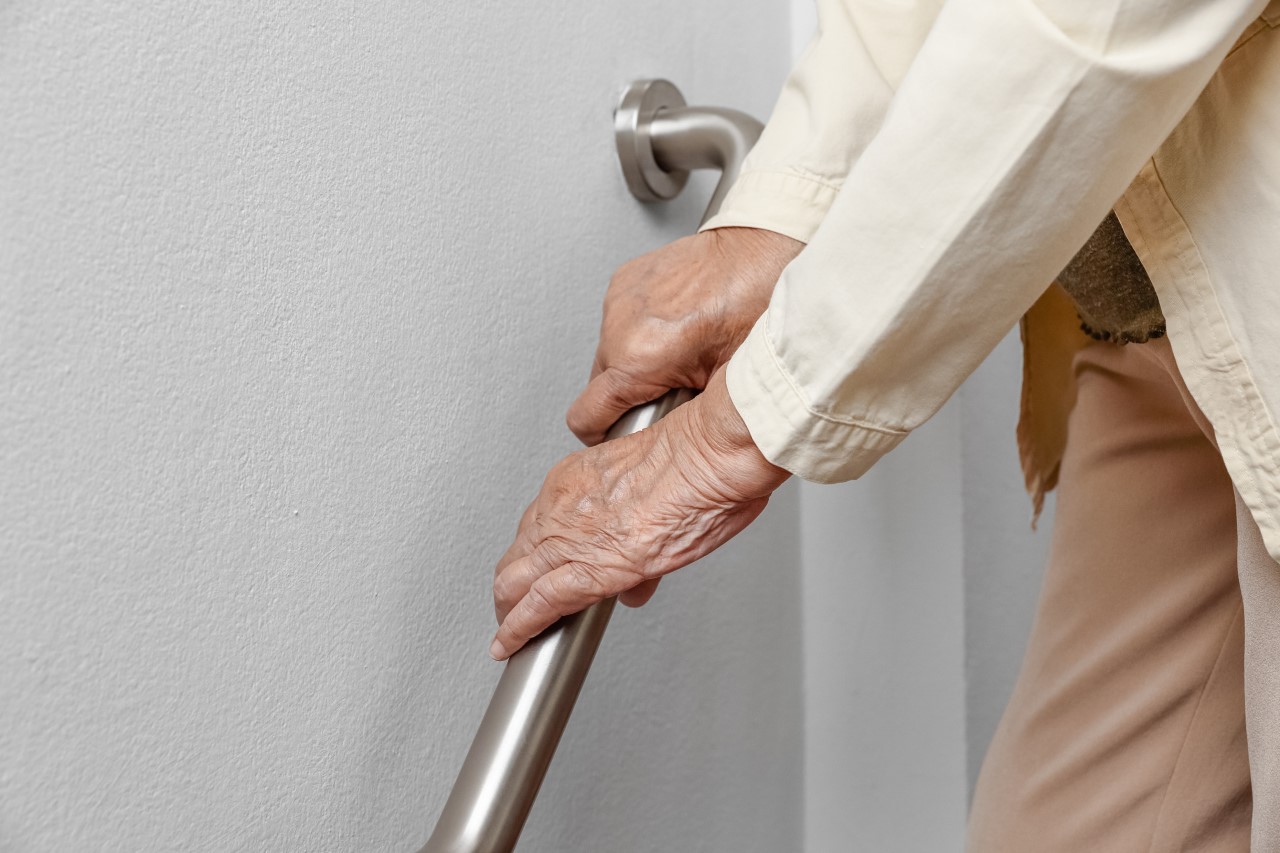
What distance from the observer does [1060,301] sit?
2.37 ft

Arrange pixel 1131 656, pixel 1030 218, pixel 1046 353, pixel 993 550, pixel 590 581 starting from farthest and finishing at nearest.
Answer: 1. pixel 993 550
2. pixel 1046 353
3. pixel 1131 656
4. pixel 590 581
5. pixel 1030 218

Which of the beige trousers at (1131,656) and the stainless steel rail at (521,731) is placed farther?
the beige trousers at (1131,656)

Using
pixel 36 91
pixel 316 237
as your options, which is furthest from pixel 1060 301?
pixel 36 91

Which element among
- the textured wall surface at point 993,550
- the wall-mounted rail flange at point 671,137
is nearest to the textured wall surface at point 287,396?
the wall-mounted rail flange at point 671,137

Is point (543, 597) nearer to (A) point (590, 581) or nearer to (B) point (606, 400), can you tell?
(A) point (590, 581)

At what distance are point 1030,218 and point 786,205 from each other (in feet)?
0.71

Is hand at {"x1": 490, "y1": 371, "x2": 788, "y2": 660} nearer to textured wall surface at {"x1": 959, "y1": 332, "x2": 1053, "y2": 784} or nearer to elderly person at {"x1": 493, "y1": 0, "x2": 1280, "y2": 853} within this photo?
elderly person at {"x1": 493, "y1": 0, "x2": 1280, "y2": 853}

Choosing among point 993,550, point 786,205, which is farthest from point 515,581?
point 993,550

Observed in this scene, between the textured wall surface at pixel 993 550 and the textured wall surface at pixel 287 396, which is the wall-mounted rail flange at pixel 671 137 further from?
the textured wall surface at pixel 993 550

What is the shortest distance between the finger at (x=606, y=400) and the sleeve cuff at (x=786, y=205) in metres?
0.10

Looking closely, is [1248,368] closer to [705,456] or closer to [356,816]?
[705,456]

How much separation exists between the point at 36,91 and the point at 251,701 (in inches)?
9.5

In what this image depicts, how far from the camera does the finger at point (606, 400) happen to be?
1.89 ft

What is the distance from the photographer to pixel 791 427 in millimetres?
438
